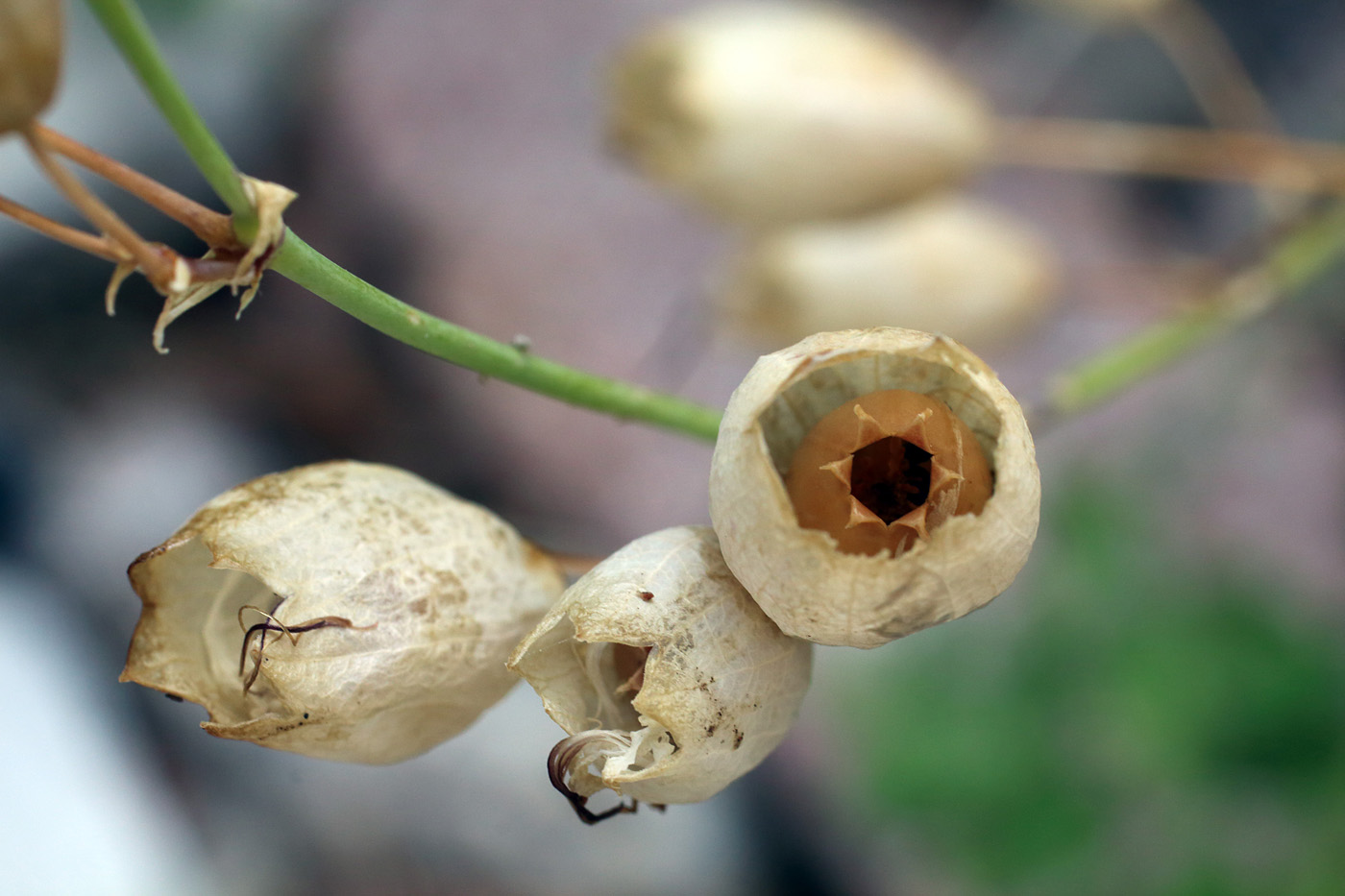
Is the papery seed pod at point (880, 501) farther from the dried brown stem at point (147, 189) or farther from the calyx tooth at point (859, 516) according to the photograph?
the dried brown stem at point (147, 189)

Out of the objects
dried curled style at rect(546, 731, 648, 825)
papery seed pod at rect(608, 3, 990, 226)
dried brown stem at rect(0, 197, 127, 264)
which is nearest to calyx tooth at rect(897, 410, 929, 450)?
dried curled style at rect(546, 731, 648, 825)

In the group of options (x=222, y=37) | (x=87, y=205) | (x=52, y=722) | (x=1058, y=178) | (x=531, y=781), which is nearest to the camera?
(x=87, y=205)

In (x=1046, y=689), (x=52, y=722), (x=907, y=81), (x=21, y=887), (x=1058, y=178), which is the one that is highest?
(x=1058, y=178)

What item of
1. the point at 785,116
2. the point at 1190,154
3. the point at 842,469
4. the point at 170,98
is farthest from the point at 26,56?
the point at 1190,154

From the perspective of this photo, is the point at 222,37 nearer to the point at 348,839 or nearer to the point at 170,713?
the point at 170,713

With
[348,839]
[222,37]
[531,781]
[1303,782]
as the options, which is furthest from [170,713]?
[1303,782]

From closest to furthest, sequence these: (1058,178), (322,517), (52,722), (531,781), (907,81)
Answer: (322,517)
(907,81)
(52,722)
(531,781)
(1058,178)

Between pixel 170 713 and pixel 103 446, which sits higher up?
pixel 103 446
